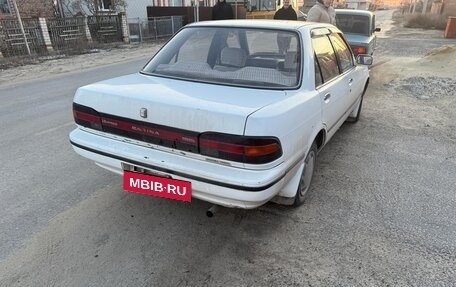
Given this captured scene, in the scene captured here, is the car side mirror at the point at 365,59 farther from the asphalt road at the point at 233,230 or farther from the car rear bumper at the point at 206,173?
the car rear bumper at the point at 206,173

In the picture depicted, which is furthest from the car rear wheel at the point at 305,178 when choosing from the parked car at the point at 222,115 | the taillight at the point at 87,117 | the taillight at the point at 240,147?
the taillight at the point at 87,117

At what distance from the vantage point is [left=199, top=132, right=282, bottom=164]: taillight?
2324 millimetres

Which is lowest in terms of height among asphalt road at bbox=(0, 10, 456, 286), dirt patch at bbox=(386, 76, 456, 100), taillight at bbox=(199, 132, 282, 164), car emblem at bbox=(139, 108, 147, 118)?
dirt patch at bbox=(386, 76, 456, 100)

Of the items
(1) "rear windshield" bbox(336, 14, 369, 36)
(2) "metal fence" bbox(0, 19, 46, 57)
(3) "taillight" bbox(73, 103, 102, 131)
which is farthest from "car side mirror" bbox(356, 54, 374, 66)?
(2) "metal fence" bbox(0, 19, 46, 57)

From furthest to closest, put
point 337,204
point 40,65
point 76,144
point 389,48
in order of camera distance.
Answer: point 389,48
point 40,65
point 337,204
point 76,144

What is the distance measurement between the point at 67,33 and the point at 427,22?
24523 mm

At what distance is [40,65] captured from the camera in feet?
39.7

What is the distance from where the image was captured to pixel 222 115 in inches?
93.2

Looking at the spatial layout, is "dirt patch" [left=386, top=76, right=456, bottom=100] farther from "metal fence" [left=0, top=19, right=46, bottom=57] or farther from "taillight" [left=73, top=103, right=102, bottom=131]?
"metal fence" [left=0, top=19, right=46, bottom=57]

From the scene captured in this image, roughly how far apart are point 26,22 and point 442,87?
1486cm

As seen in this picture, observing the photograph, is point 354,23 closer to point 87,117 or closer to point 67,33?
point 87,117

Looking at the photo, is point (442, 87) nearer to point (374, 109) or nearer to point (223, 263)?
point (374, 109)

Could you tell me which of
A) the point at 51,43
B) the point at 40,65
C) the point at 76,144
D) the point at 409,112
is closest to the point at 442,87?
the point at 409,112

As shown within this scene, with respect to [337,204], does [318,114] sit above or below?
above
